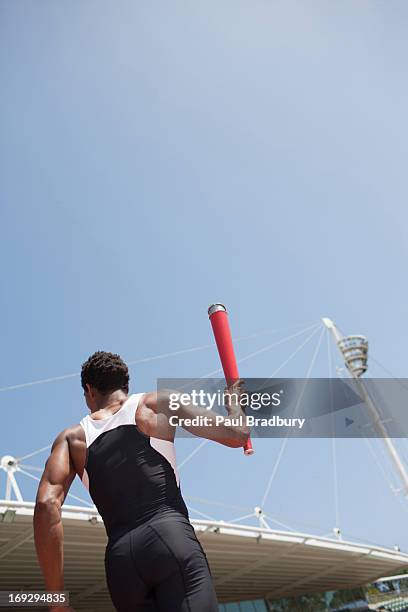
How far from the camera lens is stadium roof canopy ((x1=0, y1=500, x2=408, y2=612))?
1534 centimetres

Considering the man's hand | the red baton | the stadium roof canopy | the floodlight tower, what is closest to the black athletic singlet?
the man's hand

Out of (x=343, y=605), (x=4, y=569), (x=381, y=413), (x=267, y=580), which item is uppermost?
(x=381, y=413)

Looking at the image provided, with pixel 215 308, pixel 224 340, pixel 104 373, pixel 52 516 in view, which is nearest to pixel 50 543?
pixel 52 516

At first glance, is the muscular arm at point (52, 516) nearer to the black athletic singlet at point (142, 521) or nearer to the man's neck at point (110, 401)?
the black athletic singlet at point (142, 521)

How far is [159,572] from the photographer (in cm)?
193

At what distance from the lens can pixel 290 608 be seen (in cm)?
3497

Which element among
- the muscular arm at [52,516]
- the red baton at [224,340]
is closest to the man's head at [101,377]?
the muscular arm at [52,516]

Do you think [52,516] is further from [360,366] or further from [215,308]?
[360,366]

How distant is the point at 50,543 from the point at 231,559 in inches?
880

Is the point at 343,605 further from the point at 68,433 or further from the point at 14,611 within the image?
the point at 68,433

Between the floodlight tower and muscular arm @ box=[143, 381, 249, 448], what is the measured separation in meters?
27.7

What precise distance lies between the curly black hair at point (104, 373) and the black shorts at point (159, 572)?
71 cm

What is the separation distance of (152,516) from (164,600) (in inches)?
11.1

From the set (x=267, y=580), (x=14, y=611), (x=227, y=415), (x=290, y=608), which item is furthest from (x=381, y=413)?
(x=227, y=415)
